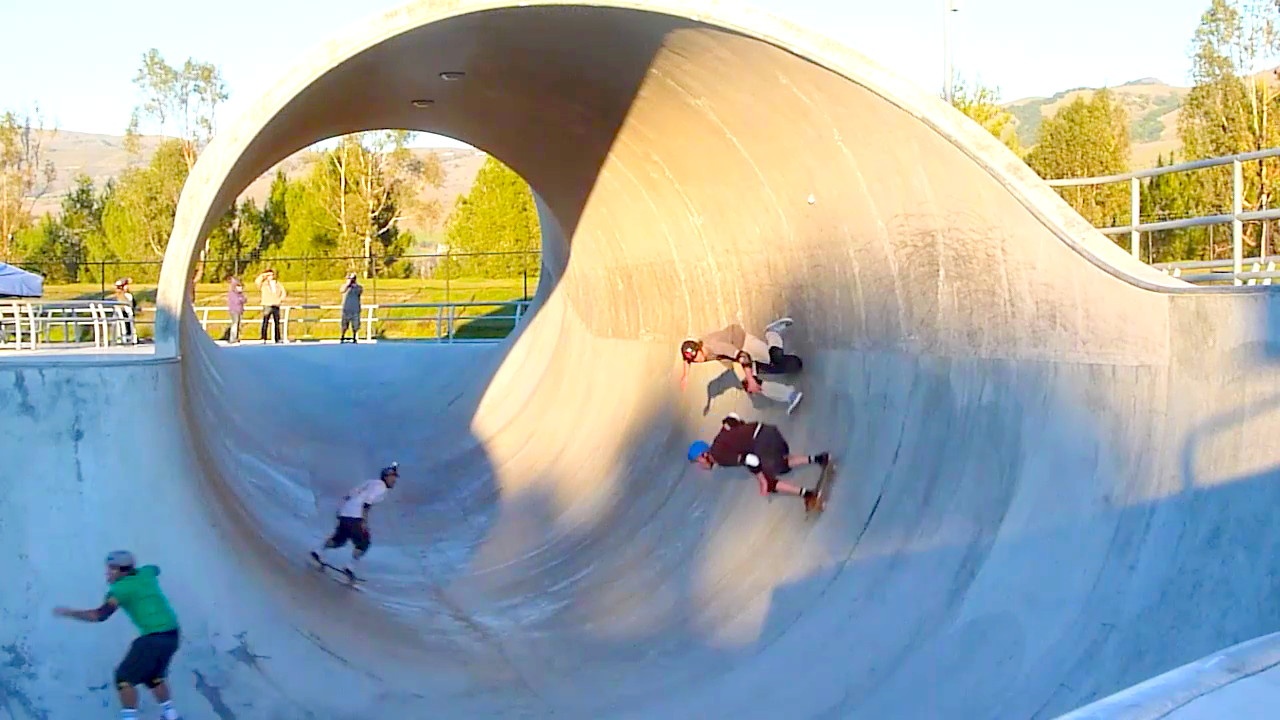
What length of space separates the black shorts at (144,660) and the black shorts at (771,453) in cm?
457

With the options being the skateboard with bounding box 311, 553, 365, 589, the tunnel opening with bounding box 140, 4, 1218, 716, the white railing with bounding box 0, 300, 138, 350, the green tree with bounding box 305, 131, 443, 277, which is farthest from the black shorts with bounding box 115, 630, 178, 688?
the green tree with bounding box 305, 131, 443, 277

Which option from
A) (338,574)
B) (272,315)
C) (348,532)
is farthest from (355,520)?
(272,315)

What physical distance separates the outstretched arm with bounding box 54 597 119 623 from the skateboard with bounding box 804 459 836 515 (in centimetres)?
469

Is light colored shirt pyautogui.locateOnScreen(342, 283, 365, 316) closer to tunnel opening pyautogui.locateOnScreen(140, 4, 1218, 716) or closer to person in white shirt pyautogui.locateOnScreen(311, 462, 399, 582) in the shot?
tunnel opening pyautogui.locateOnScreen(140, 4, 1218, 716)

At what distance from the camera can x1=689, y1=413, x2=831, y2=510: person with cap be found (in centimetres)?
980

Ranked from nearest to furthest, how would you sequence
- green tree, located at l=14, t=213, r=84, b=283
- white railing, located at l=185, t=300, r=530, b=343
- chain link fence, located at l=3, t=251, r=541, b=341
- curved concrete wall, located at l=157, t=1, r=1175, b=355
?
curved concrete wall, located at l=157, t=1, r=1175, b=355, white railing, located at l=185, t=300, r=530, b=343, chain link fence, located at l=3, t=251, r=541, b=341, green tree, located at l=14, t=213, r=84, b=283

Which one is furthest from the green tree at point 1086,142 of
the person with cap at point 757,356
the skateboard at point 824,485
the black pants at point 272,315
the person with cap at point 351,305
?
the skateboard at point 824,485

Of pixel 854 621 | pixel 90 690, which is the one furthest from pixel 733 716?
pixel 90 690

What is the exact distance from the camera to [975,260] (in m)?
8.12

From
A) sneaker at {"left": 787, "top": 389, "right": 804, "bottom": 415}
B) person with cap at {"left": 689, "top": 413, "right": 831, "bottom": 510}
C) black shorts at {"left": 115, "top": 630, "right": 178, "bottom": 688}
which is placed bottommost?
black shorts at {"left": 115, "top": 630, "right": 178, "bottom": 688}

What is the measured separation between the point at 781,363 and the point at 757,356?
0.88ft

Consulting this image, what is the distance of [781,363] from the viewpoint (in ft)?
35.2

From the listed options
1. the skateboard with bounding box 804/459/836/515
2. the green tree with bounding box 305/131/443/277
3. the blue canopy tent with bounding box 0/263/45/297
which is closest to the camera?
the skateboard with bounding box 804/459/836/515

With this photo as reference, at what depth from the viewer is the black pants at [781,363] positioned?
422 inches
